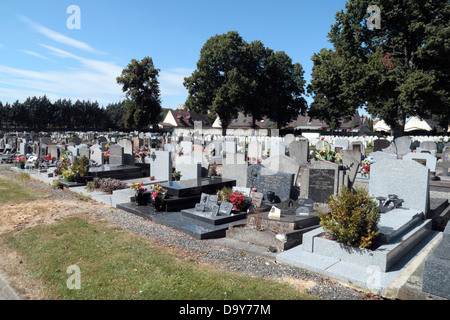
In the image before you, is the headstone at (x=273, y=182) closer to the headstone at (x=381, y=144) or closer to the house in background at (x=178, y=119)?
the headstone at (x=381, y=144)

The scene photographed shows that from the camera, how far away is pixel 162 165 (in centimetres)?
1382

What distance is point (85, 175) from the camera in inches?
544

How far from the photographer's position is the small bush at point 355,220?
562 centimetres

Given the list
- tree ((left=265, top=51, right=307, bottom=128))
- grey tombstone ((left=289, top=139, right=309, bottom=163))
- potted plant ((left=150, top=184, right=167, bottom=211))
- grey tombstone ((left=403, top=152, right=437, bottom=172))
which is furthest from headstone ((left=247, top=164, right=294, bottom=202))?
tree ((left=265, top=51, right=307, bottom=128))

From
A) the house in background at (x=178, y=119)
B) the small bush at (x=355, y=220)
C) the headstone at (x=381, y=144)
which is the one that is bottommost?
the small bush at (x=355, y=220)

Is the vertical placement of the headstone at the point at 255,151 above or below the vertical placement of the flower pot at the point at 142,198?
above

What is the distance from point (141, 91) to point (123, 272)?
5064cm

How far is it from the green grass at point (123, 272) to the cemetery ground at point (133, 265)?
0.05ft

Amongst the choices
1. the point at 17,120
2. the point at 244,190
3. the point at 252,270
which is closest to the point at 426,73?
the point at 244,190

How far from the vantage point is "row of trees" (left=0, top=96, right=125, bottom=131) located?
63.2 meters

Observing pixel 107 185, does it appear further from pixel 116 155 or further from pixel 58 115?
pixel 58 115

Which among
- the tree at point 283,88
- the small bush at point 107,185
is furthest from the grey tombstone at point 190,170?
the tree at point 283,88

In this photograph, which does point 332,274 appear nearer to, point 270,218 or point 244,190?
point 270,218

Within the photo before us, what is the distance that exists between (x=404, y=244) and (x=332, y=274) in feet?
6.19
